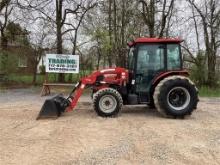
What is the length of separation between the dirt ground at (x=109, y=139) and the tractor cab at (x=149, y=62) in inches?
29.1

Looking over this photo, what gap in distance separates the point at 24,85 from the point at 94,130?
55.6 feet

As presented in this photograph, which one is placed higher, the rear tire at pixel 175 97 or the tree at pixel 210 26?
the tree at pixel 210 26

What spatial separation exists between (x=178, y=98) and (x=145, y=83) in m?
0.98

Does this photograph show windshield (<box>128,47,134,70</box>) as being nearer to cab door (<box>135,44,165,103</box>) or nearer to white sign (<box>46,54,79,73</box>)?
cab door (<box>135,44,165,103</box>)

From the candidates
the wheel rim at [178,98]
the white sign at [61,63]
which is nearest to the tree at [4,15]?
the white sign at [61,63]

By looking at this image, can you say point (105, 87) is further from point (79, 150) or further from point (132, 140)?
point (79, 150)

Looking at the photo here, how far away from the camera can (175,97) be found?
1114 cm

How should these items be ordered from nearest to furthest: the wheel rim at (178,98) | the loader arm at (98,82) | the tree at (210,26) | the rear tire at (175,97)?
the rear tire at (175,97) → the wheel rim at (178,98) → the loader arm at (98,82) → the tree at (210,26)

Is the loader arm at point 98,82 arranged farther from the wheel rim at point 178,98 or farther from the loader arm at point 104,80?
the wheel rim at point 178,98

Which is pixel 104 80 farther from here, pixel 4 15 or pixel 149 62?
pixel 4 15

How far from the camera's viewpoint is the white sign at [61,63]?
61.6ft

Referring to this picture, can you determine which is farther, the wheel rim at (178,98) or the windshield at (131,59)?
the windshield at (131,59)

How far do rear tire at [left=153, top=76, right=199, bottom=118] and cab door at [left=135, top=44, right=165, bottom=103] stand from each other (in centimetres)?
50

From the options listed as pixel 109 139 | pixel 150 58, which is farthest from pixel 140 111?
pixel 109 139
